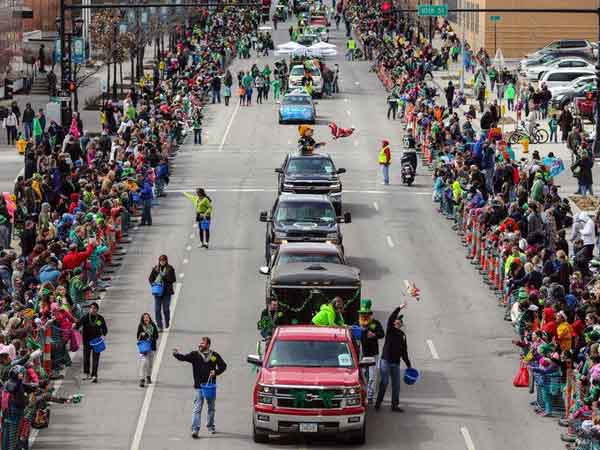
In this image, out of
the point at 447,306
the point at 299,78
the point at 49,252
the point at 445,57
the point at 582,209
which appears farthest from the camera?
the point at 445,57

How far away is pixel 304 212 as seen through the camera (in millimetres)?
38656

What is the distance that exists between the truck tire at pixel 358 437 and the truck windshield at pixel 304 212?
13.1 meters

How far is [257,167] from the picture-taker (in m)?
56.3

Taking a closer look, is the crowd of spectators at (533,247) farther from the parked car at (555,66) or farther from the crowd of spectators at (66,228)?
the parked car at (555,66)

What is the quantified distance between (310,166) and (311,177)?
0.81 m

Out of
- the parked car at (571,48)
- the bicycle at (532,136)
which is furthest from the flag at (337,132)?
the parked car at (571,48)

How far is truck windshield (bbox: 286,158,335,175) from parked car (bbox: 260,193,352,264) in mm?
6288

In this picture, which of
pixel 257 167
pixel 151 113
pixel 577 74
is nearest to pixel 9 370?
pixel 257 167

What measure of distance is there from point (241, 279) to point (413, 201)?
1235 centimetres

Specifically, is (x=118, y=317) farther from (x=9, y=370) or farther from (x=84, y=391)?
(x=9, y=370)

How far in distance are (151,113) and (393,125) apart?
1104cm

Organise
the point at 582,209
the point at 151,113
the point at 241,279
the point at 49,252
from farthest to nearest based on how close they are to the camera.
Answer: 1. the point at 151,113
2. the point at 582,209
3. the point at 241,279
4. the point at 49,252

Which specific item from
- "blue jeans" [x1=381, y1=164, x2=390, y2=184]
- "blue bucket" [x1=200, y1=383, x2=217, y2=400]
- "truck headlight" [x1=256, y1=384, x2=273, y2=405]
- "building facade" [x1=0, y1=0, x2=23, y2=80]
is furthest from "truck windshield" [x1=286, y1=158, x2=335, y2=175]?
"building facade" [x1=0, y1=0, x2=23, y2=80]

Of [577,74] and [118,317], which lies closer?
[118,317]
